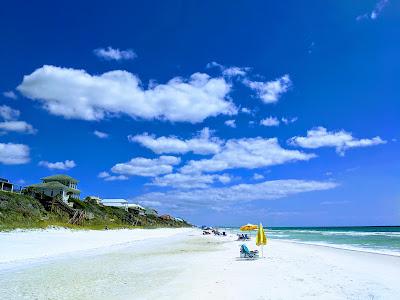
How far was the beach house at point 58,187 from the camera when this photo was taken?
2721 inches

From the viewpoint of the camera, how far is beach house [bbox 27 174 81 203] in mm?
69125

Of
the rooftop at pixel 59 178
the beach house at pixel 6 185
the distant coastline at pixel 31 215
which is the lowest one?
the distant coastline at pixel 31 215

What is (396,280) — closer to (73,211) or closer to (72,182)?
(73,211)

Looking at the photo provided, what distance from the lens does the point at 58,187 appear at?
69500 mm

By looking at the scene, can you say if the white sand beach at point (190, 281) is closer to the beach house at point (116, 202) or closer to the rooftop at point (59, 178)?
the rooftop at point (59, 178)

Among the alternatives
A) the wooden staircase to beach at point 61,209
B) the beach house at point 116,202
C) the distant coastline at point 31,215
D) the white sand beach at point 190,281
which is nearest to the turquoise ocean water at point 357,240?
the white sand beach at point 190,281

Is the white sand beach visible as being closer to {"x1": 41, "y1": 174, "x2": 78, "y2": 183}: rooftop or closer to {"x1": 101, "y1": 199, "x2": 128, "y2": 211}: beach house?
{"x1": 41, "y1": 174, "x2": 78, "y2": 183}: rooftop

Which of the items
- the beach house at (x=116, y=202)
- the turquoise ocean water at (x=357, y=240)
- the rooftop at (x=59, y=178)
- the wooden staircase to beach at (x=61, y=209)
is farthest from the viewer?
the beach house at (x=116, y=202)

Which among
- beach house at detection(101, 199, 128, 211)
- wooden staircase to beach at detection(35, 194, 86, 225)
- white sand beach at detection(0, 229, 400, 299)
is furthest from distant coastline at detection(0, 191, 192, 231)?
beach house at detection(101, 199, 128, 211)

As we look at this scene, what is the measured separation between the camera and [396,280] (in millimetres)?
14484

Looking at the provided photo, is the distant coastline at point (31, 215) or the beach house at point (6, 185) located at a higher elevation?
the beach house at point (6, 185)

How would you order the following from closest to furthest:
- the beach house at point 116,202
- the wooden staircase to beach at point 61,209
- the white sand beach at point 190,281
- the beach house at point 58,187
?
the white sand beach at point 190,281 < the wooden staircase to beach at point 61,209 < the beach house at point 58,187 < the beach house at point 116,202

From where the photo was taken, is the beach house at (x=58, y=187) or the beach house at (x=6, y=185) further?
the beach house at (x=58, y=187)

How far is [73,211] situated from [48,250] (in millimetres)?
31513
